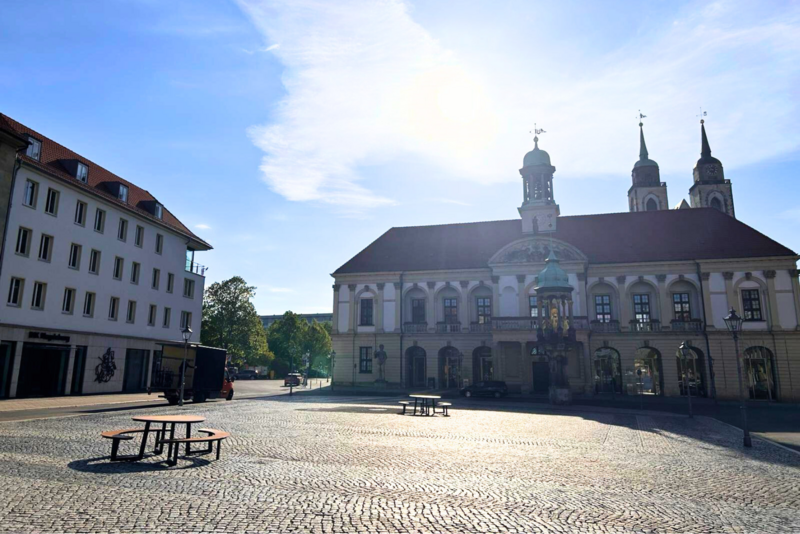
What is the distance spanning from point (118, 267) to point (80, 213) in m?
5.16

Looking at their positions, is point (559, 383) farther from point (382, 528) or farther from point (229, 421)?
point (382, 528)

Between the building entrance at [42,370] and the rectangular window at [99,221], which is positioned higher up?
the rectangular window at [99,221]

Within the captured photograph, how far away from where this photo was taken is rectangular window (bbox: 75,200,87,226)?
3672cm

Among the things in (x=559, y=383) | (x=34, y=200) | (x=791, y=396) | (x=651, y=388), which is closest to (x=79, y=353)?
(x=34, y=200)

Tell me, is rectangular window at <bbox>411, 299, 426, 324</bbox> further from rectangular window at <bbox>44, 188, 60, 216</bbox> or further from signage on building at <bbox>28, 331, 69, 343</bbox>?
rectangular window at <bbox>44, 188, 60, 216</bbox>

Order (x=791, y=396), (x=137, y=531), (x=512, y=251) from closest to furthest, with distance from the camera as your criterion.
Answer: (x=137, y=531), (x=791, y=396), (x=512, y=251)

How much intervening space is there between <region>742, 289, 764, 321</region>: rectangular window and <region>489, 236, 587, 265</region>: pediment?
1332 cm

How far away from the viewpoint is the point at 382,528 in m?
7.23

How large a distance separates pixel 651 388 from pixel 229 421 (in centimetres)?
3721

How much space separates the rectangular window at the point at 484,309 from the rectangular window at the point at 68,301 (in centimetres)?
3294

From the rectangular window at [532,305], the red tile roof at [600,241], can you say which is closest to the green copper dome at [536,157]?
the red tile roof at [600,241]

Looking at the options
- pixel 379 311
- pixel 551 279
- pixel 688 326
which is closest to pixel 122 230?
pixel 379 311

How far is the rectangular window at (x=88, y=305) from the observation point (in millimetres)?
37247

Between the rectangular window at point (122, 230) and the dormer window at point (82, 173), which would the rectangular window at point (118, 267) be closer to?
the rectangular window at point (122, 230)
